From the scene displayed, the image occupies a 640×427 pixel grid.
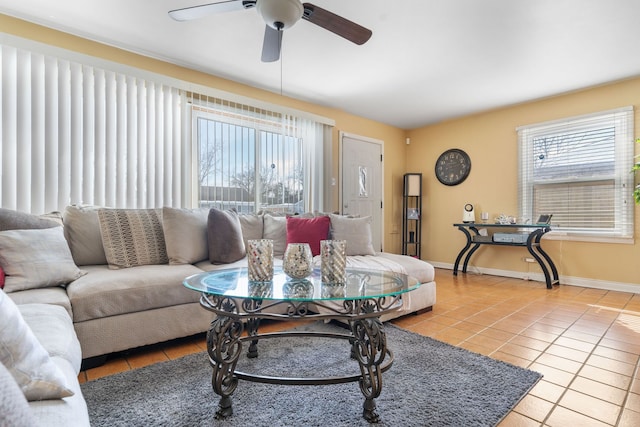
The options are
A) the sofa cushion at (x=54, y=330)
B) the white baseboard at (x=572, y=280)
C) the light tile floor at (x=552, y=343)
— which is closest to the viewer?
the sofa cushion at (x=54, y=330)

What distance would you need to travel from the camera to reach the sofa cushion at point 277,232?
10.6ft

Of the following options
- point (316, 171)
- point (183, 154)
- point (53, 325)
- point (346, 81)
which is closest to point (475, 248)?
point (316, 171)

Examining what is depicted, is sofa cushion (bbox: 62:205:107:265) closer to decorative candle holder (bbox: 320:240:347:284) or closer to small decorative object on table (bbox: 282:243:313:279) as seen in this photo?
small decorative object on table (bbox: 282:243:313:279)

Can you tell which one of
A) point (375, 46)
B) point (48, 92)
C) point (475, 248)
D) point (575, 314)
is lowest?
point (575, 314)

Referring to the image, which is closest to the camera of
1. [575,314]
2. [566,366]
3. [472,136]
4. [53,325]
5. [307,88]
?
[53,325]

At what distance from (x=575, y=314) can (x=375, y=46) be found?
2.99m

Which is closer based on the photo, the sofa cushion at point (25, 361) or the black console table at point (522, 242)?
the sofa cushion at point (25, 361)

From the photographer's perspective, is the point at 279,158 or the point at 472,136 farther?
the point at 472,136

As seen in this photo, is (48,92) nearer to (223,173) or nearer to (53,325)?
(223,173)

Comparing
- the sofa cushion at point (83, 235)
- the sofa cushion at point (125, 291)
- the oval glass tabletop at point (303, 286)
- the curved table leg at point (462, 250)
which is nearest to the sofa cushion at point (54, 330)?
the sofa cushion at point (125, 291)

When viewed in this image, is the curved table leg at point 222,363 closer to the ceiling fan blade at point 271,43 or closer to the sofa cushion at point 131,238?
the sofa cushion at point 131,238

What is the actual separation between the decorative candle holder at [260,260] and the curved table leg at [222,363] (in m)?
0.25

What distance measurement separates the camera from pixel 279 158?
419 centimetres

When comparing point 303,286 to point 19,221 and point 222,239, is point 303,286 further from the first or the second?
point 19,221
